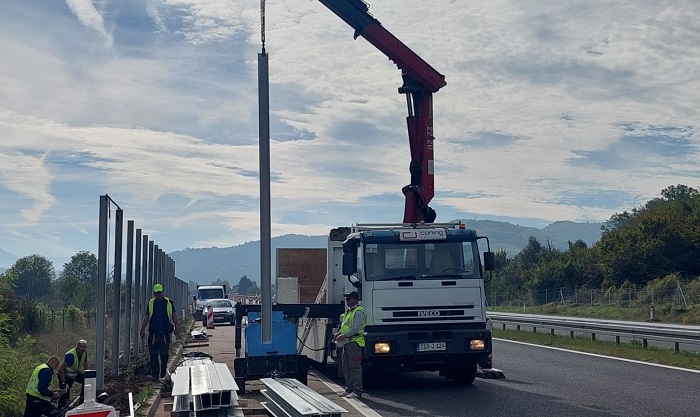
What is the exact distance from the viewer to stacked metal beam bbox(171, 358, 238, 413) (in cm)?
1040

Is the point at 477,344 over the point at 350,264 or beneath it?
beneath

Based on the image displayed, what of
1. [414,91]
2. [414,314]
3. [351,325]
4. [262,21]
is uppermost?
[414,91]

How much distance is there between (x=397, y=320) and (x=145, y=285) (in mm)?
9935

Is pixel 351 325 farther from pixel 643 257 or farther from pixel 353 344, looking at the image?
pixel 643 257

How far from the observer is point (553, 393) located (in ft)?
47.5

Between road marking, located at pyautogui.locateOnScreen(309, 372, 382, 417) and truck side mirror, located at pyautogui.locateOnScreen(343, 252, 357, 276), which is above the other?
truck side mirror, located at pyautogui.locateOnScreen(343, 252, 357, 276)

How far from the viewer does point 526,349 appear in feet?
A: 86.0

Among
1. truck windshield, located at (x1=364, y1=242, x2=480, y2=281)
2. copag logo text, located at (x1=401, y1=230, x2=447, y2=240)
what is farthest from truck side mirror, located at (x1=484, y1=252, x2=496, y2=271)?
copag logo text, located at (x1=401, y1=230, x2=447, y2=240)

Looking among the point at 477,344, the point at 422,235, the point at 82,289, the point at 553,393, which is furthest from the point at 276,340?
the point at 82,289

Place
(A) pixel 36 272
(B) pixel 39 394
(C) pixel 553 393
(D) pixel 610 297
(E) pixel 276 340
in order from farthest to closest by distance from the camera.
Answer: (A) pixel 36 272, (D) pixel 610 297, (E) pixel 276 340, (C) pixel 553 393, (B) pixel 39 394

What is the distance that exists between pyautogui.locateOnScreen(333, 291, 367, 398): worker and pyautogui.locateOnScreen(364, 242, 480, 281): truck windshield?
0.65 metres

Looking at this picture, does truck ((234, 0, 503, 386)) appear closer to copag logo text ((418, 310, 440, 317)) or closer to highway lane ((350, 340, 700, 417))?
copag logo text ((418, 310, 440, 317))

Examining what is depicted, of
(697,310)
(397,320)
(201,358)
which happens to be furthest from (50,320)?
(697,310)

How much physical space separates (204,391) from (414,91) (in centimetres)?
916
